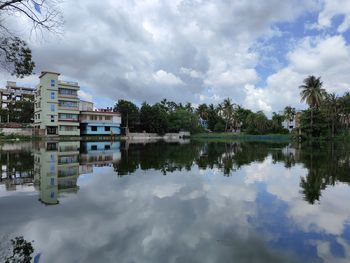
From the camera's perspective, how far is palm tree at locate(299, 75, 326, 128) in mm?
55219

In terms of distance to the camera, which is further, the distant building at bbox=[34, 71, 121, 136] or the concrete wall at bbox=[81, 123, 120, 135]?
the concrete wall at bbox=[81, 123, 120, 135]

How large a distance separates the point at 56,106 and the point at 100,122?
32.3 feet

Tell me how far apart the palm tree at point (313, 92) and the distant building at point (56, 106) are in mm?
46927

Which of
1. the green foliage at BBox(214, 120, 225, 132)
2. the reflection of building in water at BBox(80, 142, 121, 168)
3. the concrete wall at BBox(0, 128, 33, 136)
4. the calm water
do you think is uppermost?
the green foliage at BBox(214, 120, 225, 132)

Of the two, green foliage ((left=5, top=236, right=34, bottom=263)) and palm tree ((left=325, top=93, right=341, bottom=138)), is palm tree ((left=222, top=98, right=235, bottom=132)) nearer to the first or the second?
palm tree ((left=325, top=93, right=341, bottom=138))

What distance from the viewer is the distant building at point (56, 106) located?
175 ft

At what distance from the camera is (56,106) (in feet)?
178

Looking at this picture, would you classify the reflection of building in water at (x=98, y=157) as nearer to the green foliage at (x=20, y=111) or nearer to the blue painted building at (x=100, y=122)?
the blue painted building at (x=100, y=122)

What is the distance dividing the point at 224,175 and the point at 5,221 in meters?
8.99

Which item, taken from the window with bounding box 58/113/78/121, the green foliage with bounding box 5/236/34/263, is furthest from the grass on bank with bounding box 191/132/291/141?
the green foliage with bounding box 5/236/34/263

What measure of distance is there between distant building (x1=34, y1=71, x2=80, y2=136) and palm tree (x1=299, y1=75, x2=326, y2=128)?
154ft

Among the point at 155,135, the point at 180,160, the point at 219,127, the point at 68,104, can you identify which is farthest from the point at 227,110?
the point at 180,160

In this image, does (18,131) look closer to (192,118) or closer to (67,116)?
(67,116)

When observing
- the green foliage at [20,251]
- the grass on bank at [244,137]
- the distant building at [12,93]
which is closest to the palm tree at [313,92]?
the grass on bank at [244,137]
